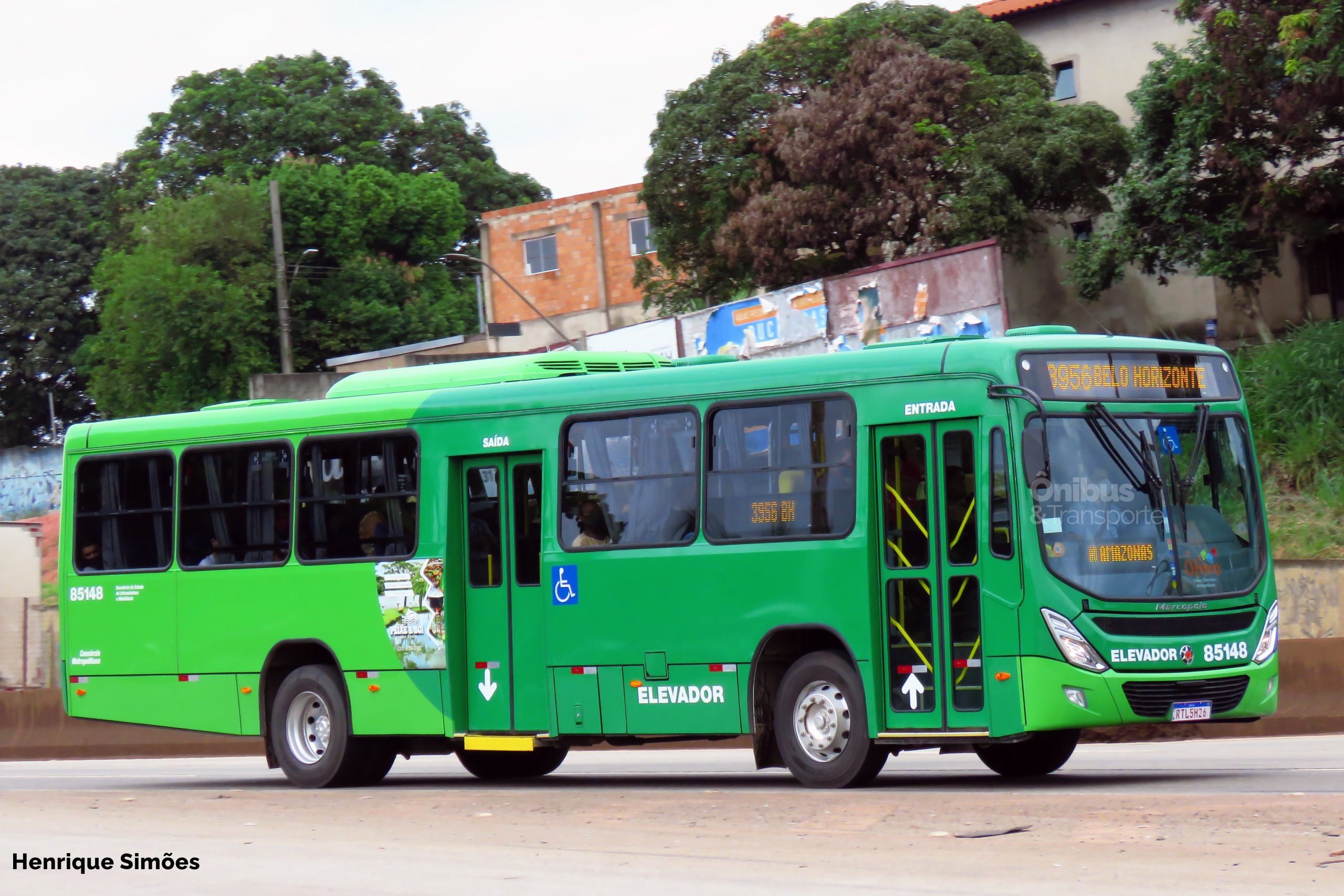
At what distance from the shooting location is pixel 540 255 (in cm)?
5741

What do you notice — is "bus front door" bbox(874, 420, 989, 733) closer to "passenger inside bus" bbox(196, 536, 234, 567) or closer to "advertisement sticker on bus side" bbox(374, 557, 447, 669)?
"advertisement sticker on bus side" bbox(374, 557, 447, 669)

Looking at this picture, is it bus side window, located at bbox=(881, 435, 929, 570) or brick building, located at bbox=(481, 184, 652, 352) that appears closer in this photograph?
bus side window, located at bbox=(881, 435, 929, 570)

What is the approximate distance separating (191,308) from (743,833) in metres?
49.1

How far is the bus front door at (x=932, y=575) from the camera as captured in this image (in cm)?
1174

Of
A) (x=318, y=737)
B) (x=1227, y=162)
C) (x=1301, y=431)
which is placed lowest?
(x=318, y=737)

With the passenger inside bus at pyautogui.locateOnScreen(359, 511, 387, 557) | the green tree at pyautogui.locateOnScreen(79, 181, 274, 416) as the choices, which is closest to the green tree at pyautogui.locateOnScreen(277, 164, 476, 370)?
the green tree at pyautogui.locateOnScreen(79, 181, 274, 416)

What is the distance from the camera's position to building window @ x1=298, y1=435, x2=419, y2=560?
49.0ft

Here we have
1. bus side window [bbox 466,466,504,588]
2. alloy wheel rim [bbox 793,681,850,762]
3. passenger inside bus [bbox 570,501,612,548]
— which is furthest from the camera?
bus side window [bbox 466,466,504,588]

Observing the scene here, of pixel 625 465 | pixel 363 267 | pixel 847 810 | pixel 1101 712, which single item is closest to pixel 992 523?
pixel 1101 712

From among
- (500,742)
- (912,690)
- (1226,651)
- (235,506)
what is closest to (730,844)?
(912,690)

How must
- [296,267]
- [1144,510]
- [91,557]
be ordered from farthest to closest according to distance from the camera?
[296,267], [91,557], [1144,510]

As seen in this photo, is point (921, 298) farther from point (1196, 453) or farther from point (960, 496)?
point (960, 496)

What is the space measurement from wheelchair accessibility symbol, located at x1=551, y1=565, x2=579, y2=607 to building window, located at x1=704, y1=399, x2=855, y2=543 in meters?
1.28

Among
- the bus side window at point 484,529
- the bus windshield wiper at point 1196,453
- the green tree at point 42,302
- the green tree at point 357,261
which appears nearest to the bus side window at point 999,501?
the bus windshield wiper at point 1196,453
